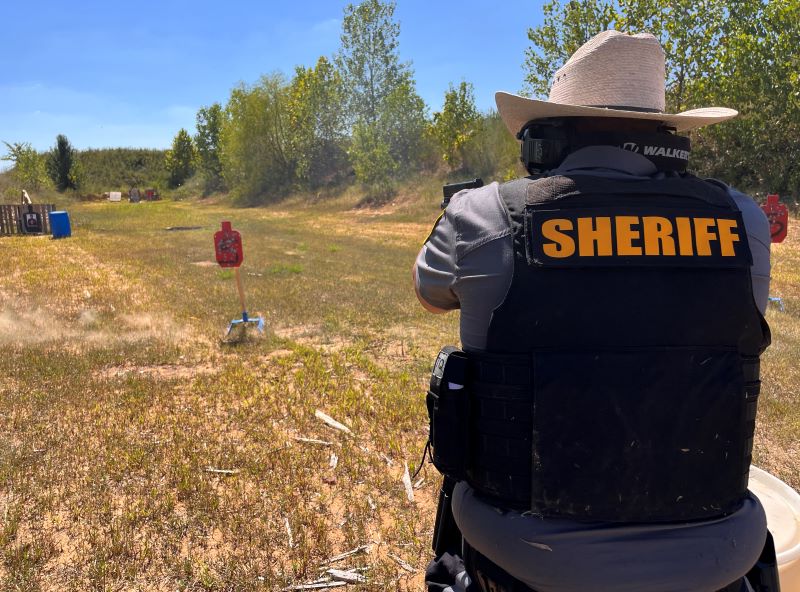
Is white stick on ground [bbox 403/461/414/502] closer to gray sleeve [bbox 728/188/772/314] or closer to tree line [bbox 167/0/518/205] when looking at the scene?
gray sleeve [bbox 728/188/772/314]

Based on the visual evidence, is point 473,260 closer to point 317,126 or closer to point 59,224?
point 59,224

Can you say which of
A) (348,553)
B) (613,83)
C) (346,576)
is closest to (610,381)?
(613,83)

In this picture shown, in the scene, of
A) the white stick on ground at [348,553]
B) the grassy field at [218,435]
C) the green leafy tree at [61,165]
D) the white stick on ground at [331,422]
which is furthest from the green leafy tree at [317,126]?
the white stick on ground at [348,553]

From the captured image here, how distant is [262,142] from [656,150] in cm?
5032

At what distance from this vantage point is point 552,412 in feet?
4.60

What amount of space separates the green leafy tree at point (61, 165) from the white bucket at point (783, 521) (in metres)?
69.5

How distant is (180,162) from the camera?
71.0 m

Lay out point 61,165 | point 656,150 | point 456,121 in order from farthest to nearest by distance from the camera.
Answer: point 61,165 < point 456,121 < point 656,150

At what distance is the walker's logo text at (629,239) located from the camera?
4.64ft

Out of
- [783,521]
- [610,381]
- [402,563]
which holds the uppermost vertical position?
[610,381]

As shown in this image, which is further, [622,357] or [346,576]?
[346,576]

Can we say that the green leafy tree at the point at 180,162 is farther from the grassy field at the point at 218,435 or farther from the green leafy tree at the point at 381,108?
the grassy field at the point at 218,435

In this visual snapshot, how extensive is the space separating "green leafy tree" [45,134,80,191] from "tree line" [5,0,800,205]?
11 centimetres

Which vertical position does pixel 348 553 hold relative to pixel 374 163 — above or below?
below
